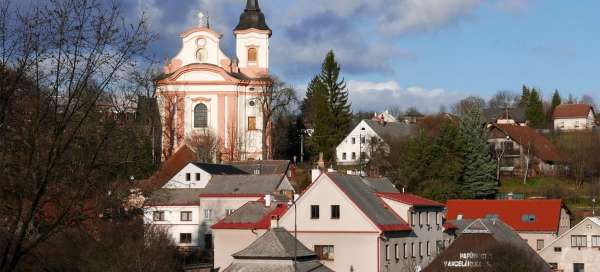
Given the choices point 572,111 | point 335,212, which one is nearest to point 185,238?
point 335,212

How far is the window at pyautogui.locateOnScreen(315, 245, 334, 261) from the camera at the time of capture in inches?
1730

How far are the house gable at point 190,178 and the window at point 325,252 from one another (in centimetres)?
2040

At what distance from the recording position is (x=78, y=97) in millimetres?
11938

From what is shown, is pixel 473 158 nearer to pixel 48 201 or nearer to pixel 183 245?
pixel 183 245

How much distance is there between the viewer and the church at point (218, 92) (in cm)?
8356

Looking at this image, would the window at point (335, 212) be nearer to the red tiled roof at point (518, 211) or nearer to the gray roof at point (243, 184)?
the gray roof at point (243, 184)

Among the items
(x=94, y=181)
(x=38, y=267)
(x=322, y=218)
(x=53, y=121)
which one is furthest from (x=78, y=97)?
(x=322, y=218)

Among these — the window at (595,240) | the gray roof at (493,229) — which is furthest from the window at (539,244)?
the gray roof at (493,229)

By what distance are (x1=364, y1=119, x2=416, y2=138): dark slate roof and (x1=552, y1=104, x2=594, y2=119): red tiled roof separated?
29.3 m

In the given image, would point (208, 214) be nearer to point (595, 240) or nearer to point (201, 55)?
point (595, 240)

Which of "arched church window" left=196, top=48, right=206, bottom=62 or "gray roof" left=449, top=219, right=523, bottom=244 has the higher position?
"arched church window" left=196, top=48, right=206, bottom=62

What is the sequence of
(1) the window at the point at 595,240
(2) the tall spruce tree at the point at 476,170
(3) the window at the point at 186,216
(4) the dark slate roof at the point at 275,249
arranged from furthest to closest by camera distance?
(2) the tall spruce tree at the point at 476,170
(3) the window at the point at 186,216
(1) the window at the point at 595,240
(4) the dark slate roof at the point at 275,249

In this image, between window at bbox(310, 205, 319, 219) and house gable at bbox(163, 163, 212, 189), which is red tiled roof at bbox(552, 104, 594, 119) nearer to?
house gable at bbox(163, 163, 212, 189)

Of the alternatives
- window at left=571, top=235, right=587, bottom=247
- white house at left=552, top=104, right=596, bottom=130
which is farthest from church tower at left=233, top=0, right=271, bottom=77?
white house at left=552, top=104, right=596, bottom=130
